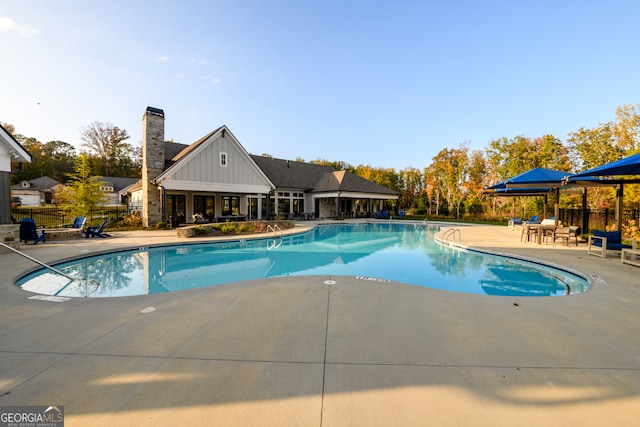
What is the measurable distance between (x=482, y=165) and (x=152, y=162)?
30.5m

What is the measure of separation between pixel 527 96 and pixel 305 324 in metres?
21.9

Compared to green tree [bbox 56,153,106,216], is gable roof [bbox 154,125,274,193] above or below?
above

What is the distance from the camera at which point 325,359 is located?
2.78m

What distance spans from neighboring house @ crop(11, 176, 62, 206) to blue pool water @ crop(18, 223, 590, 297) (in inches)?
1987

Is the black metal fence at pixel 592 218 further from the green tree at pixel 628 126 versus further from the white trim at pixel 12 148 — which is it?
the white trim at pixel 12 148

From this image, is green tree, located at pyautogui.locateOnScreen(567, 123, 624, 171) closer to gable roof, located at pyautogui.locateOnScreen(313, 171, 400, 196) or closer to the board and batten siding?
gable roof, located at pyautogui.locateOnScreen(313, 171, 400, 196)

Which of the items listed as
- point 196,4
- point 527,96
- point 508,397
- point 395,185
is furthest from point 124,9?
point 395,185

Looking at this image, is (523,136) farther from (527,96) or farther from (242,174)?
(242,174)

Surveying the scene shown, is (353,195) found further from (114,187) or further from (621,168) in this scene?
(114,187)

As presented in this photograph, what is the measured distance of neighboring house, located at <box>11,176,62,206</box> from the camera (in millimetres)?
44656

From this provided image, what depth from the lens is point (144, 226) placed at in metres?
17.5

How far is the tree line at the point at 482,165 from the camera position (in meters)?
19.2

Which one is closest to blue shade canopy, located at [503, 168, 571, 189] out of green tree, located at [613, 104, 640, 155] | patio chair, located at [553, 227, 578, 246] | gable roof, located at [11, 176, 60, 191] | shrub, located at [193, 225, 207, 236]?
patio chair, located at [553, 227, 578, 246]

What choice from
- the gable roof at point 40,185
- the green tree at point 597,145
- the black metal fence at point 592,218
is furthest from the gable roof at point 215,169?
the gable roof at point 40,185
